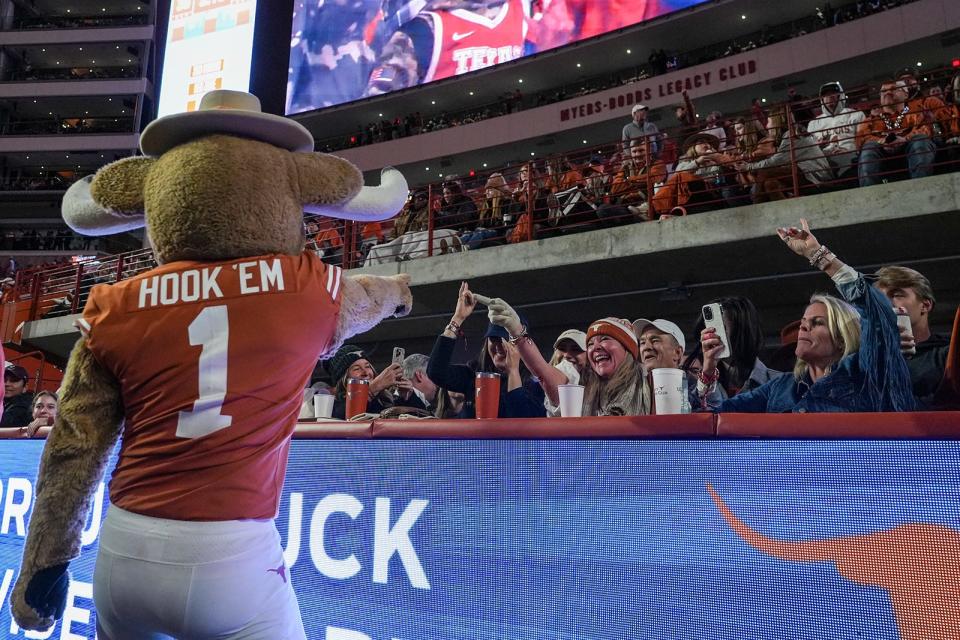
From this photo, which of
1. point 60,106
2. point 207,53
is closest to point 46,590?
point 207,53

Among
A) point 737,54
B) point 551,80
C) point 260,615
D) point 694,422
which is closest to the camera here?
point 260,615

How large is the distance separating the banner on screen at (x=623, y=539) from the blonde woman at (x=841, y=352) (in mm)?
1122

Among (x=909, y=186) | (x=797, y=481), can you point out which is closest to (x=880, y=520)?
(x=797, y=481)

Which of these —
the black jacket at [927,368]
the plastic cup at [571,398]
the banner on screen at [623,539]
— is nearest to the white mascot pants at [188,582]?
the banner on screen at [623,539]

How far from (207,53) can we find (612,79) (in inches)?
449

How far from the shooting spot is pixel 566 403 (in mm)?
2396

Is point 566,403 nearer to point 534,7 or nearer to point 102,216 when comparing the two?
point 102,216

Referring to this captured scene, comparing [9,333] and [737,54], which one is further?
[737,54]

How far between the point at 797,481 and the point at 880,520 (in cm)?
16

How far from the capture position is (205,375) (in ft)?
4.20

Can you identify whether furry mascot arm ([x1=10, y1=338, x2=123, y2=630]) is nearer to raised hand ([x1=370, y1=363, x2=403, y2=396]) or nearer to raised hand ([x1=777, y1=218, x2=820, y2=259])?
raised hand ([x1=777, y1=218, x2=820, y2=259])

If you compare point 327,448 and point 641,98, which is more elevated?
point 641,98

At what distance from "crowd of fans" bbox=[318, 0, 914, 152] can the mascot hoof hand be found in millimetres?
17782

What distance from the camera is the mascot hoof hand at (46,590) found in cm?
135
